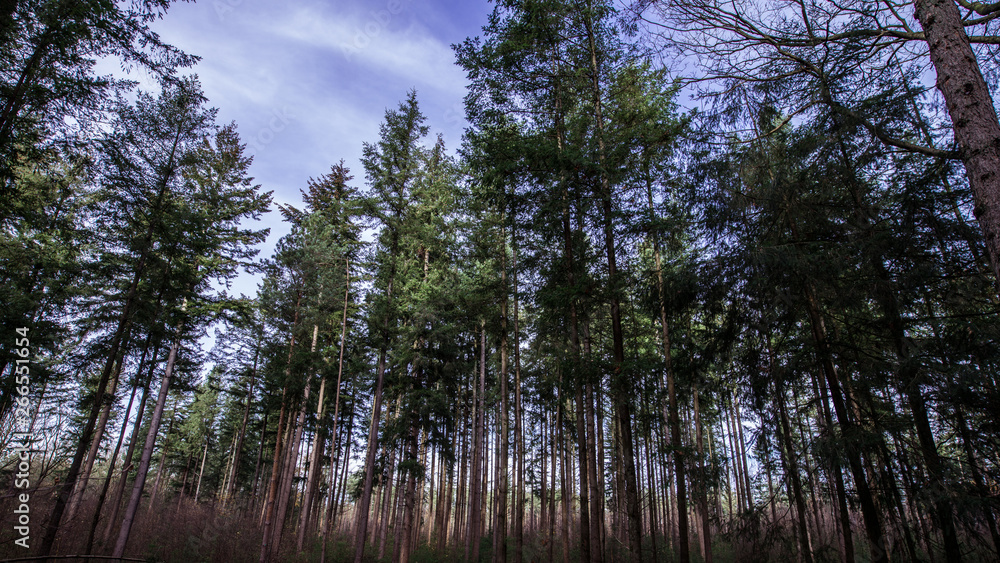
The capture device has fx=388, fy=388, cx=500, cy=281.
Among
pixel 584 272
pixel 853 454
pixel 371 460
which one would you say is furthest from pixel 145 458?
pixel 853 454

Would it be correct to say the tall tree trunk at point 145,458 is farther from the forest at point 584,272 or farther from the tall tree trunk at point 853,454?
the tall tree trunk at point 853,454

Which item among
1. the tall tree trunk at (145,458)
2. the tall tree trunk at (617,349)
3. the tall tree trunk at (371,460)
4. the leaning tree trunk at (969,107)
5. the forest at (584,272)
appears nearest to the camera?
the leaning tree trunk at (969,107)

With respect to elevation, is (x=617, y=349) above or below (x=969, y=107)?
below

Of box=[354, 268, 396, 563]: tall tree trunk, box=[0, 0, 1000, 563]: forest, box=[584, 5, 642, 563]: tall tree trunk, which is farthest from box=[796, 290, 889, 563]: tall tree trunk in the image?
box=[354, 268, 396, 563]: tall tree trunk

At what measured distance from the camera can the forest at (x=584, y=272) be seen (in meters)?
5.13

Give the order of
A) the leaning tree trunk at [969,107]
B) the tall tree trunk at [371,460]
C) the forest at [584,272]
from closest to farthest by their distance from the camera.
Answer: the leaning tree trunk at [969,107] < the forest at [584,272] < the tall tree trunk at [371,460]

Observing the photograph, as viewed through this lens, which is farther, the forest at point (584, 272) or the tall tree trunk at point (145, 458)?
the tall tree trunk at point (145, 458)

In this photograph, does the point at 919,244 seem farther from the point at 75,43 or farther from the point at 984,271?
the point at 75,43

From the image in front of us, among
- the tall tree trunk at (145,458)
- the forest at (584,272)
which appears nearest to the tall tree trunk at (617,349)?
the forest at (584,272)

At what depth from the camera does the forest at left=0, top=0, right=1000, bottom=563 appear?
5129 millimetres

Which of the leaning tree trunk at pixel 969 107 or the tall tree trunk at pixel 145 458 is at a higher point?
the leaning tree trunk at pixel 969 107

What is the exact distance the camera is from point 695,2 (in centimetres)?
488

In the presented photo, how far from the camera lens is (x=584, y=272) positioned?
8883mm

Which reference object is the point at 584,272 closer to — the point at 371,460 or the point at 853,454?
the point at 853,454
